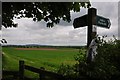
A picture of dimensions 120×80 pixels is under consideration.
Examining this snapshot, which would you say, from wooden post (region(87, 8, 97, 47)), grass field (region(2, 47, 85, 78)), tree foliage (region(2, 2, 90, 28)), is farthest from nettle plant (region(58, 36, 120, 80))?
tree foliage (region(2, 2, 90, 28))

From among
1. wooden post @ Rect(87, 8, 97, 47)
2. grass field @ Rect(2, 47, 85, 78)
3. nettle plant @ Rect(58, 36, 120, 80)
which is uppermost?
wooden post @ Rect(87, 8, 97, 47)

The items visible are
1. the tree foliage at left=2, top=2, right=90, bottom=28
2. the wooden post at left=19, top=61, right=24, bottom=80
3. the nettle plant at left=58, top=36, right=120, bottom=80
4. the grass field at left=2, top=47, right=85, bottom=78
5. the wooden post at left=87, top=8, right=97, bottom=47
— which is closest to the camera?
the nettle plant at left=58, top=36, right=120, bottom=80

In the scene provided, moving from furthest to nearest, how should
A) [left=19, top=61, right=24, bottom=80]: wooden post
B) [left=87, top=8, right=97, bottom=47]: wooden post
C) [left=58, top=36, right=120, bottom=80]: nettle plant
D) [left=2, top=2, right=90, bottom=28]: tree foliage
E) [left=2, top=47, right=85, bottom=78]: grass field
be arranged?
[left=2, top=47, right=85, bottom=78]: grass field → [left=19, top=61, right=24, bottom=80]: wooden post → [left=2, top=2, right=90, bottom=28]: tree foliage → [left=87, top=8, right=97, bottom=47]: wooden post → [left=58, top=36, right=120, bottom=80]: nettle plant

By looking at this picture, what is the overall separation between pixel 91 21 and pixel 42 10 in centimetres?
338

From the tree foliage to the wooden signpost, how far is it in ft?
6.93

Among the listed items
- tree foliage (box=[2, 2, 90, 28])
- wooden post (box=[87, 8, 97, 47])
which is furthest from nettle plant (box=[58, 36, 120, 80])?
tree foliage (box=[2, 2, 90, 28])

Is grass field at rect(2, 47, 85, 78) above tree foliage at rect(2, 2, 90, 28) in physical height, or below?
below

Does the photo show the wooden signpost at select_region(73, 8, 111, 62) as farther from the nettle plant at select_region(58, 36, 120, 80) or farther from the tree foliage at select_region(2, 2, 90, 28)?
the tree foliage at select_region(2, 2, 90, 28)

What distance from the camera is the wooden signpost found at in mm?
9211

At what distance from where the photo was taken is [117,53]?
9250 millimetres

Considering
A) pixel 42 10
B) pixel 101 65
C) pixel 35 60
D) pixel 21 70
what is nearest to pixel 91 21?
pixel 101 65

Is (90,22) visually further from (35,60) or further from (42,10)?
(35,60)

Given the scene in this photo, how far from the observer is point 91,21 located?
9.19 metres

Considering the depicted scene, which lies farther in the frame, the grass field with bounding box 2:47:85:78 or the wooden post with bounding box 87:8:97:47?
the grass field with bounding box 2:47:85:78
